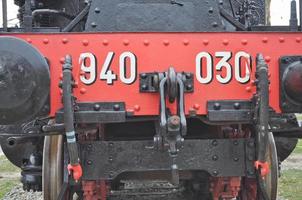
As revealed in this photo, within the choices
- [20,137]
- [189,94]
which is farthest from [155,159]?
[20,137]

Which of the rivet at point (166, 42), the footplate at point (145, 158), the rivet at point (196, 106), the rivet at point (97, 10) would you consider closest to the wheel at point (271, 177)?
the footplate at point (145, 158)

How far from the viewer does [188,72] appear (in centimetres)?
300

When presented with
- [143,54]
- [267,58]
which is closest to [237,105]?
[267,58]

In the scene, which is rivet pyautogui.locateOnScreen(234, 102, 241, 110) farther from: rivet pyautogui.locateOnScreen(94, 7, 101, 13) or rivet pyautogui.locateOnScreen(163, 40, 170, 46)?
rivet pyautogui.locateOnScreen(94, 7, 101, 13)

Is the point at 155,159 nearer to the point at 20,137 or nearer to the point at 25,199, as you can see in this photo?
the point at 20,137

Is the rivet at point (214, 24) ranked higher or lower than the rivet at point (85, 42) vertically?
higher

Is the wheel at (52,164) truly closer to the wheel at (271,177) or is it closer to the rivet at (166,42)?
the rivet at (166,42)

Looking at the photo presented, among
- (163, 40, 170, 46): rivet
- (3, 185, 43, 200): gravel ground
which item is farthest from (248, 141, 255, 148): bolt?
(3, 185, 43, 200): gravel ground

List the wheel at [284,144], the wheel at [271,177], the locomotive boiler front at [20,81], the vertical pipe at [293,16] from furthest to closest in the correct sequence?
the wheel at [284,144]
the wheel at [271,177]
the vertical pipe at [293,16]
the locomotive boiler front at [20,81]

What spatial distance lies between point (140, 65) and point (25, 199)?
3.39m

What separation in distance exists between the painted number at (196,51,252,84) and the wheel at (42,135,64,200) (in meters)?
1.12

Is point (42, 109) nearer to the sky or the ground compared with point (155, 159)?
Result: nearer to the sky

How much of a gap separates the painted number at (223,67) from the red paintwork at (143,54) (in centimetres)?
2

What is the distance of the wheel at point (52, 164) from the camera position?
3.60 m
